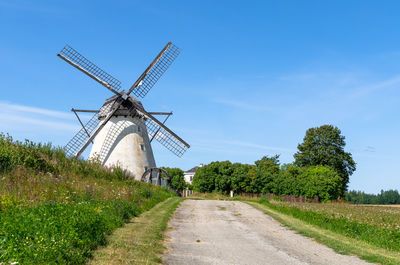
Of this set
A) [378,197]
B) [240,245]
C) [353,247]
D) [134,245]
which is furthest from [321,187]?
[378,197]

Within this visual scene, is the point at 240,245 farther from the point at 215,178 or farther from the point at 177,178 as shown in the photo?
the point at 177,178

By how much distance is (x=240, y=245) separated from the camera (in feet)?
37.4

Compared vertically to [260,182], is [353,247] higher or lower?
lower

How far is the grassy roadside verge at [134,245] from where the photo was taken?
8.48 m

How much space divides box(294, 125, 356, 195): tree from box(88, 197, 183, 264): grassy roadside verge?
60.5m

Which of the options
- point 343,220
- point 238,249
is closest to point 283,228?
point 343,220

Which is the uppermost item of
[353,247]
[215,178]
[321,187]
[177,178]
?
[177,178]

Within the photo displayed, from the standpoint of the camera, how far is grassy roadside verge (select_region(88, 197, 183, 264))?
8.48 meters

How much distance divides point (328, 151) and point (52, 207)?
66.1 metres

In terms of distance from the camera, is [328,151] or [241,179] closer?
[241,179]

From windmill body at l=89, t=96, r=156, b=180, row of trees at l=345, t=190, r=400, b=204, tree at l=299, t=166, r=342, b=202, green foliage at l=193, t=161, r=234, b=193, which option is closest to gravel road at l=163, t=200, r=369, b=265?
windmill body at l=89, t=96, r=156, b=180

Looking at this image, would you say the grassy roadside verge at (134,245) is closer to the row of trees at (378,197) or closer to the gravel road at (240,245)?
the gravel road at (240,245)

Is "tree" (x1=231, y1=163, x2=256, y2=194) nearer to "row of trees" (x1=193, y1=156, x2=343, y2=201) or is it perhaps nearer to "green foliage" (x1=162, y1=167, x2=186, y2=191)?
"row of trees" (x1=193, y1=156, x2=343, y2=201)

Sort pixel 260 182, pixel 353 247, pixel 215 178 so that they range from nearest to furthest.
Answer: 1. pixel 353 247
2. pixel 260 182
3. pixel 215 178
